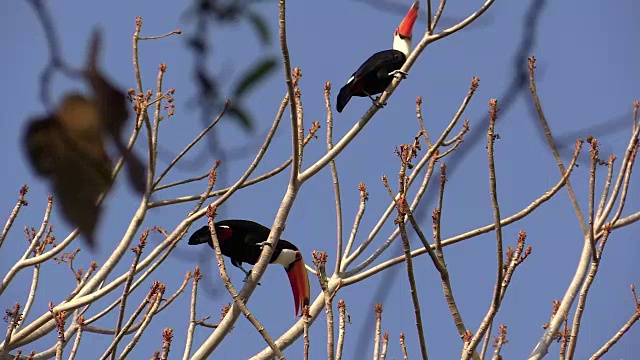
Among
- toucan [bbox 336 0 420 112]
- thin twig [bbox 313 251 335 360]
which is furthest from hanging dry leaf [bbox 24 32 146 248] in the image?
toucan [bbox 336 0 420 112]

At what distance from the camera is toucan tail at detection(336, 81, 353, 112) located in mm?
5730

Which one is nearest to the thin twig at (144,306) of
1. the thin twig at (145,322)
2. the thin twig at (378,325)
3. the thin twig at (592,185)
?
the thin twig at (145,322)

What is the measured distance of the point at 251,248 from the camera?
203 inches

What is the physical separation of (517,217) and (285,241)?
161 cm

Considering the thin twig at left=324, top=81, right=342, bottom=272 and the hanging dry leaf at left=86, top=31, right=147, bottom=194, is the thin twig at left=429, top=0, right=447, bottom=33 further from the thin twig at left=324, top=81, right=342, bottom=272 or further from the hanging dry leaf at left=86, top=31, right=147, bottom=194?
the hanging dry leaf at left=86, top=31, right=147, bottom=194

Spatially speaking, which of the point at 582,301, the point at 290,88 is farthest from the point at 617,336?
the point at 290,88

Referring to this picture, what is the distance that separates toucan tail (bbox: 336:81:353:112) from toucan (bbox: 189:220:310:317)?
1069mm

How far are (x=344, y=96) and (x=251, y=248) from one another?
51.7 inches

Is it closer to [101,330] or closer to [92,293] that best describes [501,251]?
[92,293]

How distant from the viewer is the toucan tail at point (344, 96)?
5.73m

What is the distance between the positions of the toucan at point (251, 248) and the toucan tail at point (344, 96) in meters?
1.07

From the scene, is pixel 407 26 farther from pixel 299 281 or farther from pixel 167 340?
pixel 167 340

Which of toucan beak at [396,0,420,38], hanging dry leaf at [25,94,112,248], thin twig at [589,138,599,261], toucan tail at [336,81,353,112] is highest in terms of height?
toucan beak at [396,0,420,38]

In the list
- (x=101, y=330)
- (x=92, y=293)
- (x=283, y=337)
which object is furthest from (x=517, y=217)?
(x=101, y=330)
